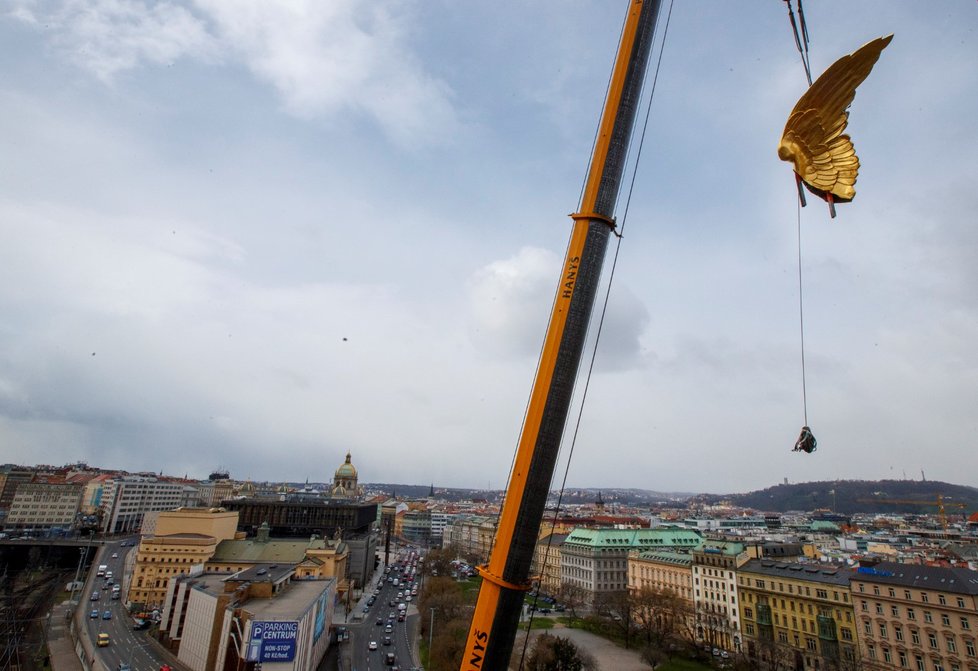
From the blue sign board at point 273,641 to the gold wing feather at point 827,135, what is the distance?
1216 inches

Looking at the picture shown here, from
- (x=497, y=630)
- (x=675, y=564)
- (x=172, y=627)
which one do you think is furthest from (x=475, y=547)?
(x=497, y=630)

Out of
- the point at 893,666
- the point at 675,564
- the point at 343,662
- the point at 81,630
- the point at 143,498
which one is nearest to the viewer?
the point at 893,666

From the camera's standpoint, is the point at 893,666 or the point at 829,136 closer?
the point at 829,136

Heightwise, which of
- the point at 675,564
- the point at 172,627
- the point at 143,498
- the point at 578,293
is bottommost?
the point at 143,498

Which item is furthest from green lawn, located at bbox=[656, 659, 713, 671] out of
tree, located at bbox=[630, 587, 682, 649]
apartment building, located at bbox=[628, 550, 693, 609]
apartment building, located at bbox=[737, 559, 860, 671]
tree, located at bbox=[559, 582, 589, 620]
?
tree, located at bbox=[559, 582, 589, 620]

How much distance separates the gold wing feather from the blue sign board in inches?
1216

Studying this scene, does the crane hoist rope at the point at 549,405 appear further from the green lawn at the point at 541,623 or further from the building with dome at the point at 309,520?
the building with dome at the point at 309,520

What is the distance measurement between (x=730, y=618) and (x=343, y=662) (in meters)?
32.0

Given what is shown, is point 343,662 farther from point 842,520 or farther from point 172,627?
point 842,520

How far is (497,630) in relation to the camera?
36.0 feet

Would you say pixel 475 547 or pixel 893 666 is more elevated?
pixel 893 666

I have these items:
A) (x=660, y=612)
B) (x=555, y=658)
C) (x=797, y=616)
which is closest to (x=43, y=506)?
(x=660, y=612)

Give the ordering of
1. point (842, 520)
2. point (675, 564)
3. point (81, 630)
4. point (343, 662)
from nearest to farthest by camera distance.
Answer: point (343, 662) < point (81, 630) < point (675, 564) < point (842, 520)

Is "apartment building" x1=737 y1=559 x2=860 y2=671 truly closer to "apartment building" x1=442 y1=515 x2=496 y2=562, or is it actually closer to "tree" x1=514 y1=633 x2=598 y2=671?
"tree" x1=514 y1=633 x2=598 y2=671
